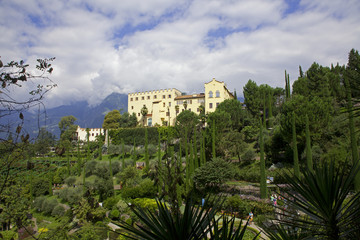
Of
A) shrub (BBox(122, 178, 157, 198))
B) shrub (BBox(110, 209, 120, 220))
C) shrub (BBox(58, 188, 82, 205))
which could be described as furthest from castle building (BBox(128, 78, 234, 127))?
shrub (BBox(110, 209, 120, 220))

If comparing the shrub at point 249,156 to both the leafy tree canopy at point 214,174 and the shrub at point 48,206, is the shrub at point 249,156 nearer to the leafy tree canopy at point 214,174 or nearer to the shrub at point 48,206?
the leafy tree canopy at point 214,174

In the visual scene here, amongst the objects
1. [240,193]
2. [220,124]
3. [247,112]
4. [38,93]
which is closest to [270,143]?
[220,124]

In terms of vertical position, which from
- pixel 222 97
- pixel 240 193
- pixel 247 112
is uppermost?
pixel 222 97

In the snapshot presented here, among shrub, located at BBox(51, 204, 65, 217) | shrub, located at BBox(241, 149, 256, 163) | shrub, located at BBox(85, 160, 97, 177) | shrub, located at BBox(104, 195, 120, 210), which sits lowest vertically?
Result: shrub, located at BBox(51, 204, 65, 217)

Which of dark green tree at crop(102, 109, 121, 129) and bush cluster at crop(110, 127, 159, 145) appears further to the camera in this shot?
dark green tree at crop(102, 109, 121, 129)

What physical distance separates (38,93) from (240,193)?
20871 millimetres

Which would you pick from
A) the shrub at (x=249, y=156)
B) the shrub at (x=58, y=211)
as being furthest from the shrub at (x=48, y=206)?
the shrub at (x=249, y=156)

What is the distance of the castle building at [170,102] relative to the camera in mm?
51312

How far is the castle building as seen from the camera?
168ft

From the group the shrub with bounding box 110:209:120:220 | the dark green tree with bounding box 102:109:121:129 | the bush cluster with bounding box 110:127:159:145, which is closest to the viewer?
the shrub with bounding box 110:209:120:220

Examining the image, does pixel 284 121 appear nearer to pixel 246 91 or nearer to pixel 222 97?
pixel 246 91

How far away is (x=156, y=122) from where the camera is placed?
55781 mm

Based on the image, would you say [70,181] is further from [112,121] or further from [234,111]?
[234,111]

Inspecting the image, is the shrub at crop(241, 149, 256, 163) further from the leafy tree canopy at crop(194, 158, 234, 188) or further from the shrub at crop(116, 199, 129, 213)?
the shrub at crop(116, 199, 129, 213)
